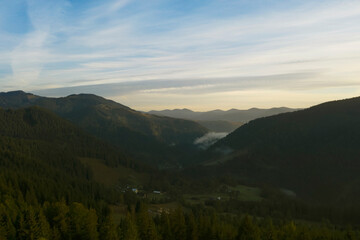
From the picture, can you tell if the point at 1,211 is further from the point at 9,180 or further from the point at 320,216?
the point at 320,216

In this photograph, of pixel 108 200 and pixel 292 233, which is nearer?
pixel 292 233

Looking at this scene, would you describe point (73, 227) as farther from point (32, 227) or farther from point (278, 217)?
point (278, 217)

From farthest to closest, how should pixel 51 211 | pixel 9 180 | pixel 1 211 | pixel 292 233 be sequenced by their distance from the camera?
pixel 9 180 < pixel 292 233 < pixel 51 211 < pixel 1 211

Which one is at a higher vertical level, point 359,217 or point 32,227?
point 32,227

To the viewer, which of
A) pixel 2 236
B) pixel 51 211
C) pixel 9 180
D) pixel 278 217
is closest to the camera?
pixel 2 236

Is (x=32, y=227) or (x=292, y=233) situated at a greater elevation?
(x=32, y=227)

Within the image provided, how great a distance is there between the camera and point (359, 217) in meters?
192

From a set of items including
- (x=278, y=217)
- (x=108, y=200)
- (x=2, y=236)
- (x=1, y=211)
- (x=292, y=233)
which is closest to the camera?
(x=2, y=236)

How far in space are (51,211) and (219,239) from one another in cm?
4889

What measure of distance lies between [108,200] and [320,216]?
428 feet

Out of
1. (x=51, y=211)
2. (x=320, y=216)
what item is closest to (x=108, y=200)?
(x=51, y=211)

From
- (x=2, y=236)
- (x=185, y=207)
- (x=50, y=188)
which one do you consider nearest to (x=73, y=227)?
(x=2, y=236)

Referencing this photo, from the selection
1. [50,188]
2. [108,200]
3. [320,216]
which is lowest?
[320,216]

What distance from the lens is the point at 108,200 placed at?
537 ft
